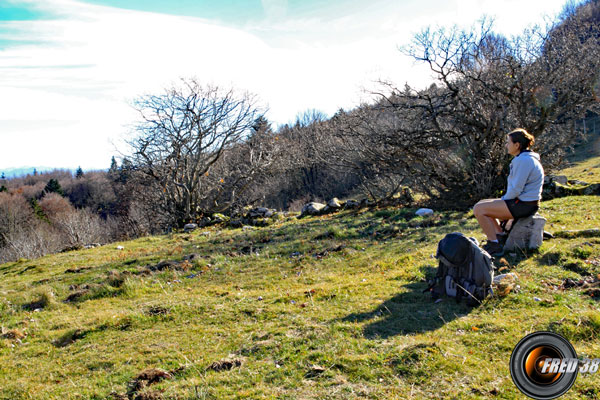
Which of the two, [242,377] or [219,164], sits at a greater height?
[219,164]

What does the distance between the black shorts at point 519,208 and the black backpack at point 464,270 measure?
1.47m

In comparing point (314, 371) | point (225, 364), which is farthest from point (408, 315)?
point (225, 364)

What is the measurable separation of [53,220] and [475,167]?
5213cm

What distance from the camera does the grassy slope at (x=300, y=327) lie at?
3225 mm

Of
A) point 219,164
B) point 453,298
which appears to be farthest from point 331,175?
point 453,298

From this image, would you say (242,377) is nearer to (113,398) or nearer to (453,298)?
(113,398)

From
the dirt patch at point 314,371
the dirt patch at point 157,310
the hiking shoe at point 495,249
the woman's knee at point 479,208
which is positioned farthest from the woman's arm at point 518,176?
the dirt patch at point 157,310

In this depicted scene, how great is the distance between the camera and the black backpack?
4.45m

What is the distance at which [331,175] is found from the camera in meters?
43.2

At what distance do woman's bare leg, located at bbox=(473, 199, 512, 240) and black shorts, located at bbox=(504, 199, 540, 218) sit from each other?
0.06m

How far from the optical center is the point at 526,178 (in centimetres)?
551

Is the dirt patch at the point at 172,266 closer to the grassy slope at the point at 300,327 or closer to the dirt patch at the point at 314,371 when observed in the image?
the grassy slope at the point at 300,327

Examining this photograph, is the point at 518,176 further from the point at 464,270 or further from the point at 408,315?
the point at 408,315

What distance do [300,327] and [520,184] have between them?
382 centimetres
